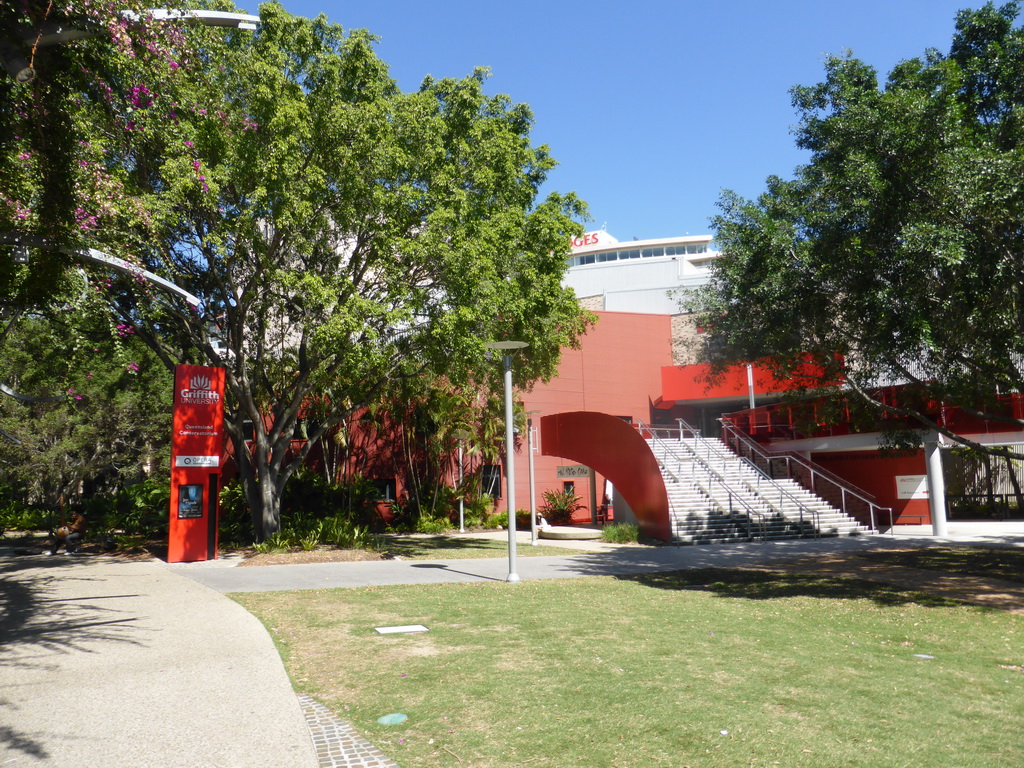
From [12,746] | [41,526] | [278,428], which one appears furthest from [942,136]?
[41,526]

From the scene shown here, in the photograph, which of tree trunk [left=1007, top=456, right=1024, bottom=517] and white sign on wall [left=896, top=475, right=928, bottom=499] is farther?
tree trunk [left=1007, top=456, right=1024, bottom=517]

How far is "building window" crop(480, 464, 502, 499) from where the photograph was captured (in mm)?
32969

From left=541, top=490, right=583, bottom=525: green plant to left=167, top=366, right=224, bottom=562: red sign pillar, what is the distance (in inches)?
667

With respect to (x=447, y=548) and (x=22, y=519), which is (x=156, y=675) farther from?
(x=22, y=519)

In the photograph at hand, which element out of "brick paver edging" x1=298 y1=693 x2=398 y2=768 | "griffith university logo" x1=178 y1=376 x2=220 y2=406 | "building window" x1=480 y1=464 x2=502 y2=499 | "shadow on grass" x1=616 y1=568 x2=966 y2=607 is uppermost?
"griffith university logo" x1=178 y1=376 x2=220 y2=406

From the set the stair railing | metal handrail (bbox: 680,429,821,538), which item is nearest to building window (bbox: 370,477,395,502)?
the stair railing

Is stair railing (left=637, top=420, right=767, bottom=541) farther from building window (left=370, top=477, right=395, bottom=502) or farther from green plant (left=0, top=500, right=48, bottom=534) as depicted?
green plant (left=0, top=500, right=48, bottom=534)

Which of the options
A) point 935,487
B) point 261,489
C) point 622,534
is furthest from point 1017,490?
point 261,489

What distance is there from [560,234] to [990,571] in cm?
1179

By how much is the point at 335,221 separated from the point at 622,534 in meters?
12.5

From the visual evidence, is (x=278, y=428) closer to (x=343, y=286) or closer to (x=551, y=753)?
(x=343, y=286)

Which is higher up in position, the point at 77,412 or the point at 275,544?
the point at 77,412

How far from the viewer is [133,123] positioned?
39.4 ft

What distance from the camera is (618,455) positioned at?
82.4 ft
